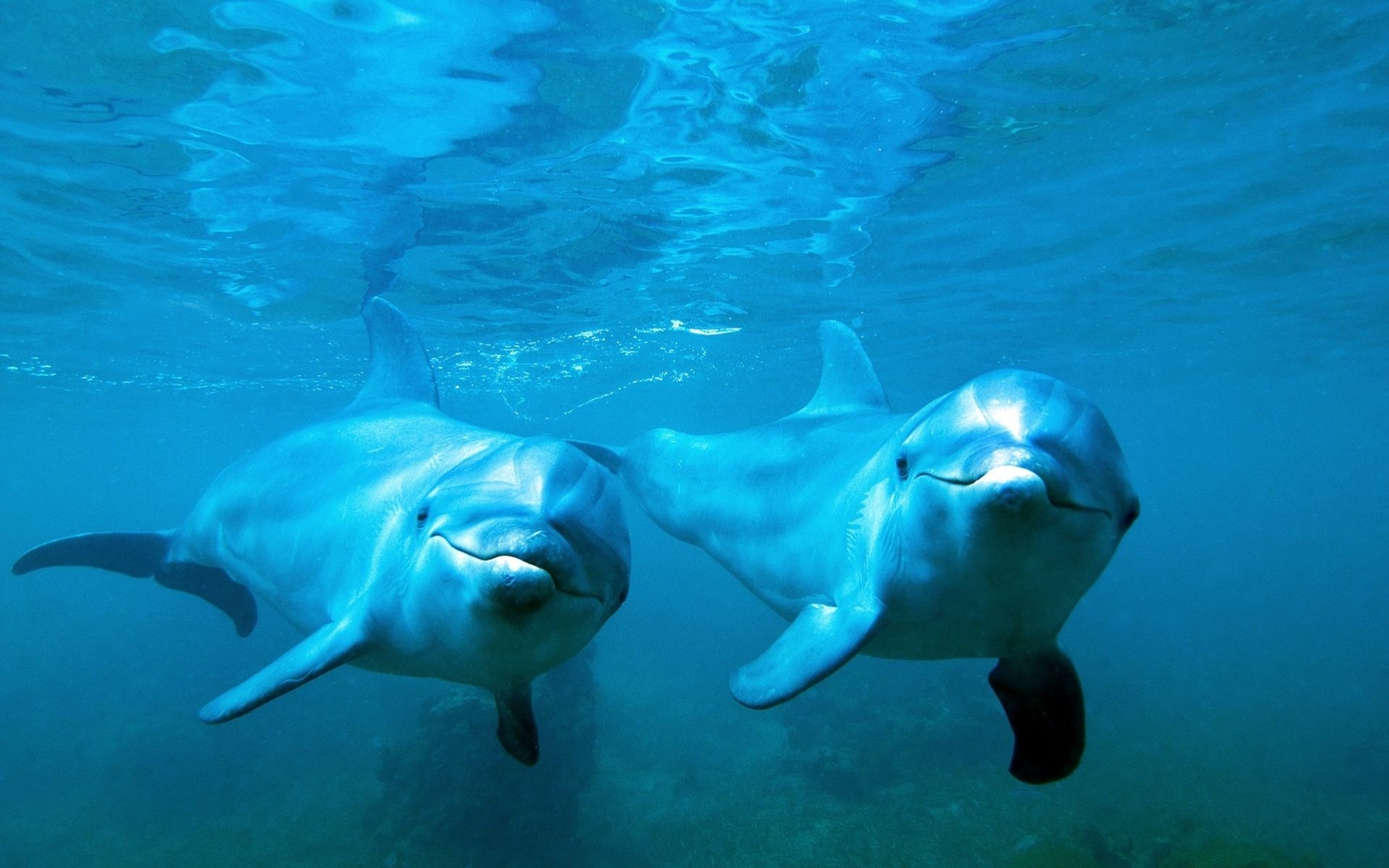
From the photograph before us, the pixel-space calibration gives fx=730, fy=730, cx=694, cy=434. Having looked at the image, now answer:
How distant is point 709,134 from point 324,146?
5.50m

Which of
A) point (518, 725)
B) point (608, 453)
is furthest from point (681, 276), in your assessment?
point (518, 725)

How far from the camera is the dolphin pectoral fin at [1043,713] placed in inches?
131

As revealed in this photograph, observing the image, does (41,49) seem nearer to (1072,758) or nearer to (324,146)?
(324,146)

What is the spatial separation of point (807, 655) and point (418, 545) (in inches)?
68.4

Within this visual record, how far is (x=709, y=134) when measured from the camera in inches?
424

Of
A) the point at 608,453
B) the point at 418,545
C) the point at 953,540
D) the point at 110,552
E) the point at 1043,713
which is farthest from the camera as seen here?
the point at 608,453

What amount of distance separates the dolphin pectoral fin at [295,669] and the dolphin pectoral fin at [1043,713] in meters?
2.89

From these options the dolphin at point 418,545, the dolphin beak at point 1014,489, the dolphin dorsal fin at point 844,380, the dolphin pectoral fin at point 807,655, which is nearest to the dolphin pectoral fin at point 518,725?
the dolphin at point 418,545

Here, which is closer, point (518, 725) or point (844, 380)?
point (518, 725)

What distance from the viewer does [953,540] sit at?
2730 mm

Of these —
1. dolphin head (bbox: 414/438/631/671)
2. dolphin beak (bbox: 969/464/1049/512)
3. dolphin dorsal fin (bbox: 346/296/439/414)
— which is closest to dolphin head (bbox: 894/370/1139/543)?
dolphin beak (bbox: 969/464/1049/512)

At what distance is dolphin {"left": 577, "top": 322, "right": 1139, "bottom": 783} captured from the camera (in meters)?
2.50

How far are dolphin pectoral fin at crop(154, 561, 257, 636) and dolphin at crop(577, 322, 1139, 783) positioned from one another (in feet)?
14.2

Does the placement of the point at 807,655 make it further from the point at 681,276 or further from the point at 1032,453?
the point at 681,276
